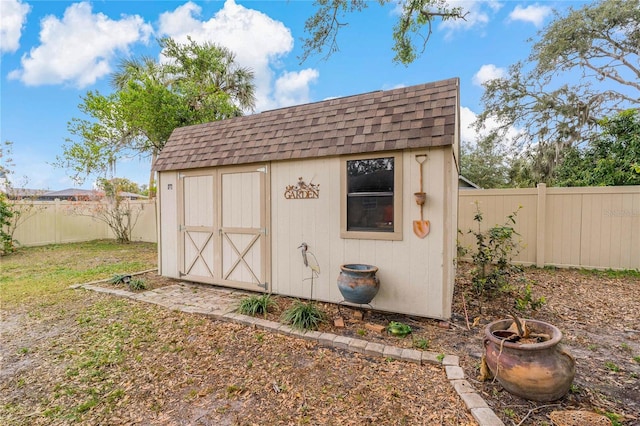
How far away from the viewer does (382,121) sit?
385 centimetres

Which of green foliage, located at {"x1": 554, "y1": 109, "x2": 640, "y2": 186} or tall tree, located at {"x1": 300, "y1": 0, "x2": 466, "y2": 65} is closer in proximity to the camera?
tall tree, located at {"x1": 300, "y1": 0, "x2": 466, "y2": 65}

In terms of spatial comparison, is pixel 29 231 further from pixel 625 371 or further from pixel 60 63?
pixel 625 371

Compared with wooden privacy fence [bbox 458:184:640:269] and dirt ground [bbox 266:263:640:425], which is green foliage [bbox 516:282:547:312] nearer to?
dirt ground [bbox 266:263:640:425]

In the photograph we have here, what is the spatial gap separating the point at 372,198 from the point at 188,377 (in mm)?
2759

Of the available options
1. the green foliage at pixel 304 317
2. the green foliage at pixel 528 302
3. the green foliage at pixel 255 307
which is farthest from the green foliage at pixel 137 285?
the green foliage at pixel 528 302

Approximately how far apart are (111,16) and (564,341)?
10805mm

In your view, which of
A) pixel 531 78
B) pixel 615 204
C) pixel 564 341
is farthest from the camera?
pixel 531 78

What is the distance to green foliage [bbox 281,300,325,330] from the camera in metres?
3.42

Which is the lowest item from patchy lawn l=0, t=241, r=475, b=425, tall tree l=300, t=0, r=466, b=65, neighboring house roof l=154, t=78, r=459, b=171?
patchy lawn l=0, t=241, r=475, b=425

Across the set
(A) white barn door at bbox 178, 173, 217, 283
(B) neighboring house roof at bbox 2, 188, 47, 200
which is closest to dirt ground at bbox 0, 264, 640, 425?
(A) white barn door at bbox 178, 173, 217, 283

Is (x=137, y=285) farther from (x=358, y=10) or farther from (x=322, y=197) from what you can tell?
(x=358, y=10)

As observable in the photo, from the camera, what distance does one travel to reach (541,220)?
6270 millimetres

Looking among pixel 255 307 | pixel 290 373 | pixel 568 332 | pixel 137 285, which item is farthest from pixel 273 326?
pixel 568 332

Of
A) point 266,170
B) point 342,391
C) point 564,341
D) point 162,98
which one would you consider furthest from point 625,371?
Answer: point 162,98
